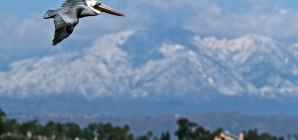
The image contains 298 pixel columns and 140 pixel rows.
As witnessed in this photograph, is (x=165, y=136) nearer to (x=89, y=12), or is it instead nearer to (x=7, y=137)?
(x=7, y=137)

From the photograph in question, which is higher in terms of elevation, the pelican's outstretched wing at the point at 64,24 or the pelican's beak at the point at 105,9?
the pelican's beak at the point at 105,9

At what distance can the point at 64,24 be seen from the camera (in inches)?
437

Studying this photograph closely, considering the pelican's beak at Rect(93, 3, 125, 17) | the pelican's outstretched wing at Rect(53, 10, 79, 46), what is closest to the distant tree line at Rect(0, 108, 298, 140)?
the pelican's beak at Rect(93, 3, 125, 17)

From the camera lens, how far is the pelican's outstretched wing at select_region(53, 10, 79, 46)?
11031 millimetres

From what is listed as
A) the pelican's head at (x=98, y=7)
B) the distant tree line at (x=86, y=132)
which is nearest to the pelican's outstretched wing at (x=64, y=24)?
the pelican's head at (x=98, y=7)

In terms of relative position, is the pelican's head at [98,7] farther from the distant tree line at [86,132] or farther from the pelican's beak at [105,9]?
the distant tree line at [86,132]

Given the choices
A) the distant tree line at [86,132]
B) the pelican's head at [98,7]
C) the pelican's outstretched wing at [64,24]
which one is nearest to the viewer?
the pelican's outstretched wing at [64,24]

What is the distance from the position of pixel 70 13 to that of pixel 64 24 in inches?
6.2

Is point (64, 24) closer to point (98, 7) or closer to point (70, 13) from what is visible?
point (70, 13)

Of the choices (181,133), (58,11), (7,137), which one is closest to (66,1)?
(58,11)

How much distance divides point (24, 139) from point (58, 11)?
82558 mm

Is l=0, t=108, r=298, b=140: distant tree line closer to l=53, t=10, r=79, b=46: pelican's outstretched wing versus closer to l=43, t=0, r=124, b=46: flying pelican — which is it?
l=43, t=0, r=124, b=46: flying pelican

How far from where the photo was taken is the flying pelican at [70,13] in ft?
36.3

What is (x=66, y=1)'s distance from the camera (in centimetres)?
1209
